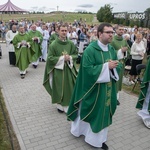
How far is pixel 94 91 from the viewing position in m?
4.11

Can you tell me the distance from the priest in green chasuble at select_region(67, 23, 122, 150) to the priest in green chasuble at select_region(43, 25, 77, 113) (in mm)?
1355

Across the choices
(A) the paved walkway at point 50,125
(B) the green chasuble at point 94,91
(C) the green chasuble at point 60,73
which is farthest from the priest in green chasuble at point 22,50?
(B) the green chasuble at point 94,91

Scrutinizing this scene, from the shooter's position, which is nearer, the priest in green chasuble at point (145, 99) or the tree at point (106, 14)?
the priest in green chasuble at point (145, 99)

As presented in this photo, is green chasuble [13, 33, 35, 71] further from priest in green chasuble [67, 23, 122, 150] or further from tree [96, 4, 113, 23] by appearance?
tree [96, 4, 113, 23]

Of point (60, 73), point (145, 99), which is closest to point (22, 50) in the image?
point (60, 73)

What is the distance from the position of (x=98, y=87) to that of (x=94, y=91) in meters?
0.11

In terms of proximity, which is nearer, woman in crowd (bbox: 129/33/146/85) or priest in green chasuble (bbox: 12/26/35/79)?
woman in crowd (bbox: 129/33/146/85)

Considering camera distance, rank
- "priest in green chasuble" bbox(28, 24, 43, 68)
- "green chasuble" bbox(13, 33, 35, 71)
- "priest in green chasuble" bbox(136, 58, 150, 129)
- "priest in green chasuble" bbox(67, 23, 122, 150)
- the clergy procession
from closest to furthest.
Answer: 1. "priest in green chasuble" bbox(67, 23, 122, 150)
2. the clergy procession
3. "priest in green chasuble" bbox(136, 58, 150, 129)
4. "green chasuble" bbox(13, 33, 35, 71)
5. "priest in green chasuble" bbox(28, 24, 43, 68)

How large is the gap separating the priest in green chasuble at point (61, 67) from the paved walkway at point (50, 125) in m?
0.62

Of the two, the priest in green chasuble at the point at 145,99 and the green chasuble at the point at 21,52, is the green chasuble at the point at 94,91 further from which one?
the green chasuble at the point at 21,52

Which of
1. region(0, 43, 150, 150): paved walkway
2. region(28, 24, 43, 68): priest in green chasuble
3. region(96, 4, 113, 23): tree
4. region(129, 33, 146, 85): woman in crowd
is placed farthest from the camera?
region(96, 4, 113, 23): tree

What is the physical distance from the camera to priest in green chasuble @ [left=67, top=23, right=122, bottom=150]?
13.0ft

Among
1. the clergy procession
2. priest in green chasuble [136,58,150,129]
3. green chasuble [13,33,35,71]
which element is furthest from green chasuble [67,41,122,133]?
green chasuble [13,33,35,71]

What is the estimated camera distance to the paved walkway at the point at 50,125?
467 centimetres
